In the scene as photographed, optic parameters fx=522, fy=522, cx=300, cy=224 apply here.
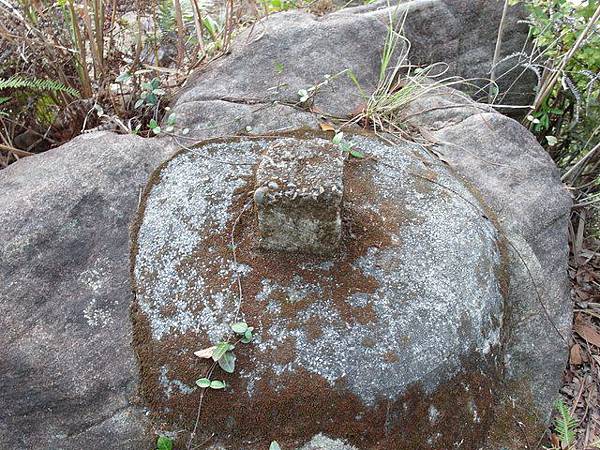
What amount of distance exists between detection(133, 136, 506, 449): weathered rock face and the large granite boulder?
0.24 feet

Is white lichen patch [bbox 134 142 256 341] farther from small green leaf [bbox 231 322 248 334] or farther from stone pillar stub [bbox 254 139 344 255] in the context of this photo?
stone pillar stub [bbox 254 139 344 255]

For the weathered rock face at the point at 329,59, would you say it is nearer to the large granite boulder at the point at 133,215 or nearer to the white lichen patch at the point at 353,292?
the large granite boulder at the point at 133,215

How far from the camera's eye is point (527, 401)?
7.19 feet

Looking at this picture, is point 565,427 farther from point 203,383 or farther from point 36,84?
point 36,84

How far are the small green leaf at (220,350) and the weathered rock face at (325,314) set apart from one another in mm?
56

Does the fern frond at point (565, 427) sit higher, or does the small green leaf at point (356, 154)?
the small green leaf at point (356, 154)

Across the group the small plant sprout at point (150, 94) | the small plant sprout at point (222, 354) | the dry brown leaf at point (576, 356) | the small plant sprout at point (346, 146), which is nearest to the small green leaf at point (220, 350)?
the small plant sprout at point (222, 354)

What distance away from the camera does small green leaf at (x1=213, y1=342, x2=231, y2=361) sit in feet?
5.91

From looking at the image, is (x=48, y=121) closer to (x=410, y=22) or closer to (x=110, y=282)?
(x=110, y=282)

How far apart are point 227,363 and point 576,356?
2.00 m

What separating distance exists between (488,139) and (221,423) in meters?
1.98

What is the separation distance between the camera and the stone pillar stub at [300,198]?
184 cm

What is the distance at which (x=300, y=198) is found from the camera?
5.98 ft

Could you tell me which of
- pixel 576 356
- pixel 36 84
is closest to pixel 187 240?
pixel 36 84
